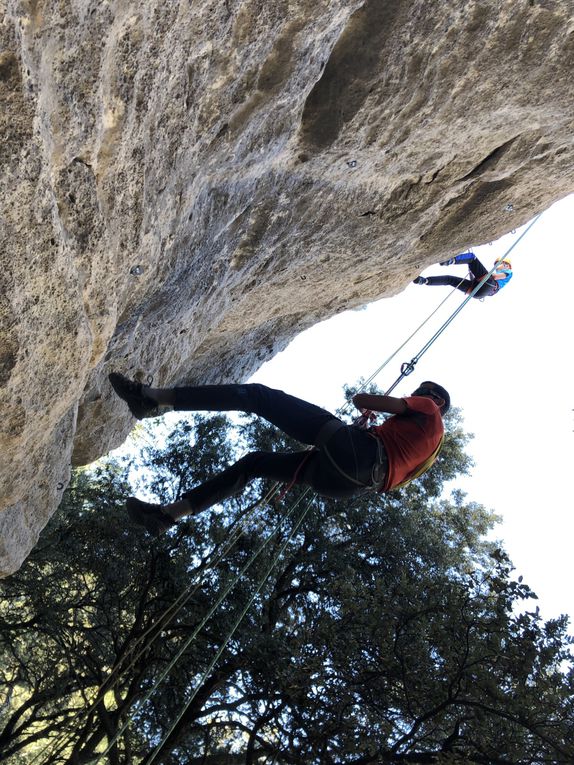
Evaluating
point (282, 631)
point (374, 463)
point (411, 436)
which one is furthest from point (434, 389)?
point (282, 631)

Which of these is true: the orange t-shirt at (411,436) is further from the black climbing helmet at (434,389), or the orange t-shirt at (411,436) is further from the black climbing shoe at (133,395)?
the black climbing shoe at (133,395)

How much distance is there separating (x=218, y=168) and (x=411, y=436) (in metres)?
2.51

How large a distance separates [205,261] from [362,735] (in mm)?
5538

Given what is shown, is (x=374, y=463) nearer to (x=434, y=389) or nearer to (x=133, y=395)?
(x=434, y=389)

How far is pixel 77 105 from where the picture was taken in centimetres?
294

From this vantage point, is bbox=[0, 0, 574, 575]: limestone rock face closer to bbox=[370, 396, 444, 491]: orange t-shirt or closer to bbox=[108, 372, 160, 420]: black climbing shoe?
bbox=[108, 372, 160, 420]: black climbing shoe

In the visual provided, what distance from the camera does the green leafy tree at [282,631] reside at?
22.3 feet

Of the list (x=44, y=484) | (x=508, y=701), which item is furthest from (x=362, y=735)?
(x=44, y=484)

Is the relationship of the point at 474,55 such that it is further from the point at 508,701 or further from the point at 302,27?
the point at 508,701

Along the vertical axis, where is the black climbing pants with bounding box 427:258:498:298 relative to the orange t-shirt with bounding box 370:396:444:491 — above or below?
above

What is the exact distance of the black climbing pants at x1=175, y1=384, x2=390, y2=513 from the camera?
5.23 meters

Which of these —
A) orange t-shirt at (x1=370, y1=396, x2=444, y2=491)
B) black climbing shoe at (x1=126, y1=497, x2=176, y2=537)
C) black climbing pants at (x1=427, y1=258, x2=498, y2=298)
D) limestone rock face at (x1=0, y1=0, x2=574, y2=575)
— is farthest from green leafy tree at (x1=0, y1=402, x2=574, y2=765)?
black climbing pants at (x1=427, y1=258, x2=498, y2=298)

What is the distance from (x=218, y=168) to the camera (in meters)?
4.51

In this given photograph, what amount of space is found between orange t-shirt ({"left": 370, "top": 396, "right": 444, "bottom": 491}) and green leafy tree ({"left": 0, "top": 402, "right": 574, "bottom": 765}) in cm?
128
